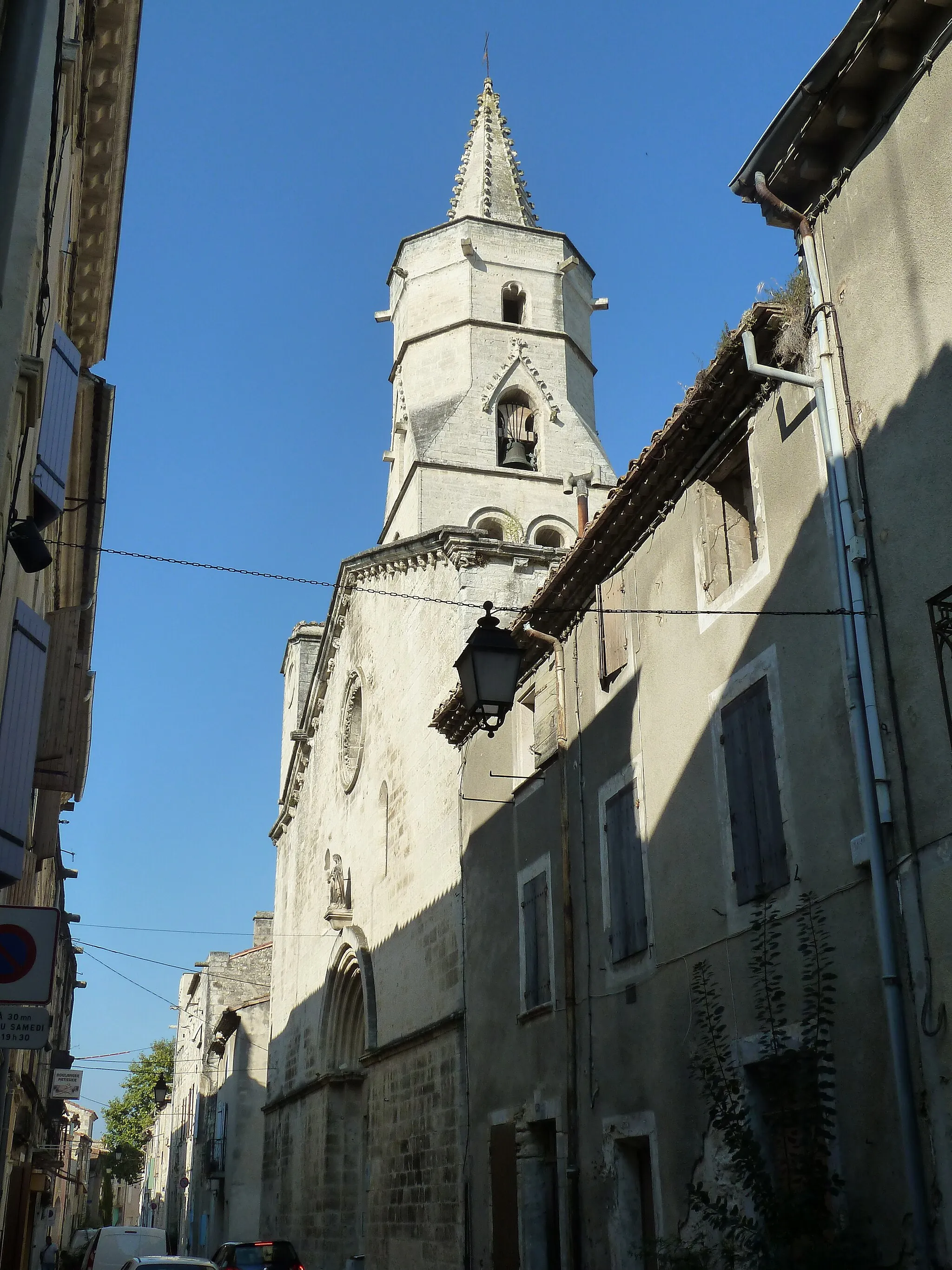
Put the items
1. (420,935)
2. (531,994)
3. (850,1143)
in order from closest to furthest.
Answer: (850,1143)
(531,994)
(420,935)

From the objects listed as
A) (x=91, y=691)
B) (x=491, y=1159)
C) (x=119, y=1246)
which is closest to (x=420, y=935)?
(x=491, y=1159)

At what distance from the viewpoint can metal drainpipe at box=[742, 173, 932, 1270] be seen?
6.02 m

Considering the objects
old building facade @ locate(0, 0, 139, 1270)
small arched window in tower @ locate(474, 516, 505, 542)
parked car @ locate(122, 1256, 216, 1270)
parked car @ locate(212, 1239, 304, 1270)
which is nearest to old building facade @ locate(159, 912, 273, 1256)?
parked car @ locate(212, 1239, 304, 1270)

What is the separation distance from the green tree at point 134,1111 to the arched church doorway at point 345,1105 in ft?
126

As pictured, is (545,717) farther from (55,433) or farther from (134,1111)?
(134,1111)

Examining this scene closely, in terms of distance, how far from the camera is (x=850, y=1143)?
21.7ft

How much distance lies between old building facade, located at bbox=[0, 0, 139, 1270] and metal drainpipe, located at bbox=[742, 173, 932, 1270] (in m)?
4.59

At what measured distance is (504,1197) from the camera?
11781 millimetres

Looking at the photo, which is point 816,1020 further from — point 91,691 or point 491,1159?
point 91,691

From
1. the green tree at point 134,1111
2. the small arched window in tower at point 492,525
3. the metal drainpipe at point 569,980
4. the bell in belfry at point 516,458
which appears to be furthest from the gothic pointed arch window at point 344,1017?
the green tree at point 134,1111

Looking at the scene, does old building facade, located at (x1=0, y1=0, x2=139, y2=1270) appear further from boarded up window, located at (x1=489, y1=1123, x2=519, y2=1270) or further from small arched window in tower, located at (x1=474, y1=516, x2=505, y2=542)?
small arched window in tower, located at (x1=474, y1=516, x2=505, y2=542)

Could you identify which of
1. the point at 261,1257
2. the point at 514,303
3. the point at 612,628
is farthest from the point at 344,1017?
the point at 514,303

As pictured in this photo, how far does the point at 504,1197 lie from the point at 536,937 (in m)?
2.52

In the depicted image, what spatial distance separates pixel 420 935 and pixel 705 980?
8605 mm
